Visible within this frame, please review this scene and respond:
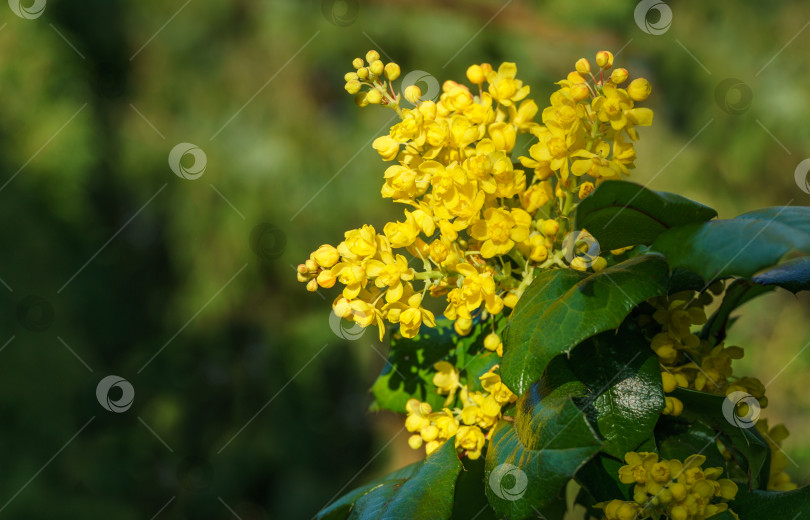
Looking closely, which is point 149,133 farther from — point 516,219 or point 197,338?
point 516,219

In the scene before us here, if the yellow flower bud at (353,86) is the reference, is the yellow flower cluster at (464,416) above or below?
below

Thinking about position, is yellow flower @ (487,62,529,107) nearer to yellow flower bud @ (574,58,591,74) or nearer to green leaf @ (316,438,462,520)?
yellow flower bud @ (574,58,591,74)

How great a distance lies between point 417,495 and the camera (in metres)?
0.52

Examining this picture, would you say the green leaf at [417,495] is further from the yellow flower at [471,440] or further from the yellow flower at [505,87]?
the yellow flower at [505,87]

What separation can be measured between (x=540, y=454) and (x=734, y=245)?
18cm

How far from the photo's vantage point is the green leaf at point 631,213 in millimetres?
467

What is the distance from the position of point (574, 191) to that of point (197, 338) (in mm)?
2425

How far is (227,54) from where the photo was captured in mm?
2674

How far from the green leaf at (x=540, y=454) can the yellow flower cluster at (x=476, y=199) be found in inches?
3.6

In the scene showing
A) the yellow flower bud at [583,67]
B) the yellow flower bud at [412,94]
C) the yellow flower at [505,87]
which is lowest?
the yellow flower bud at [412,94]

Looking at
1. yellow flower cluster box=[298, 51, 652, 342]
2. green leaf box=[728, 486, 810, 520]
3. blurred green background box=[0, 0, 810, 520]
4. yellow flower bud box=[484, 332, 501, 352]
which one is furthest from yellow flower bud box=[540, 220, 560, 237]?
blurred green background box=[0, 0, 810, 520]

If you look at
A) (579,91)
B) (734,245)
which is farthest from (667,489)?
(579,91)

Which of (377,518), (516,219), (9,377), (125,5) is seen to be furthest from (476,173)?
(125,5)

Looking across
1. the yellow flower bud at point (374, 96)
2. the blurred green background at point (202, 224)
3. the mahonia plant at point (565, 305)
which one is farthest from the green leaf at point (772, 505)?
the blurred green background at point (202, 224)
